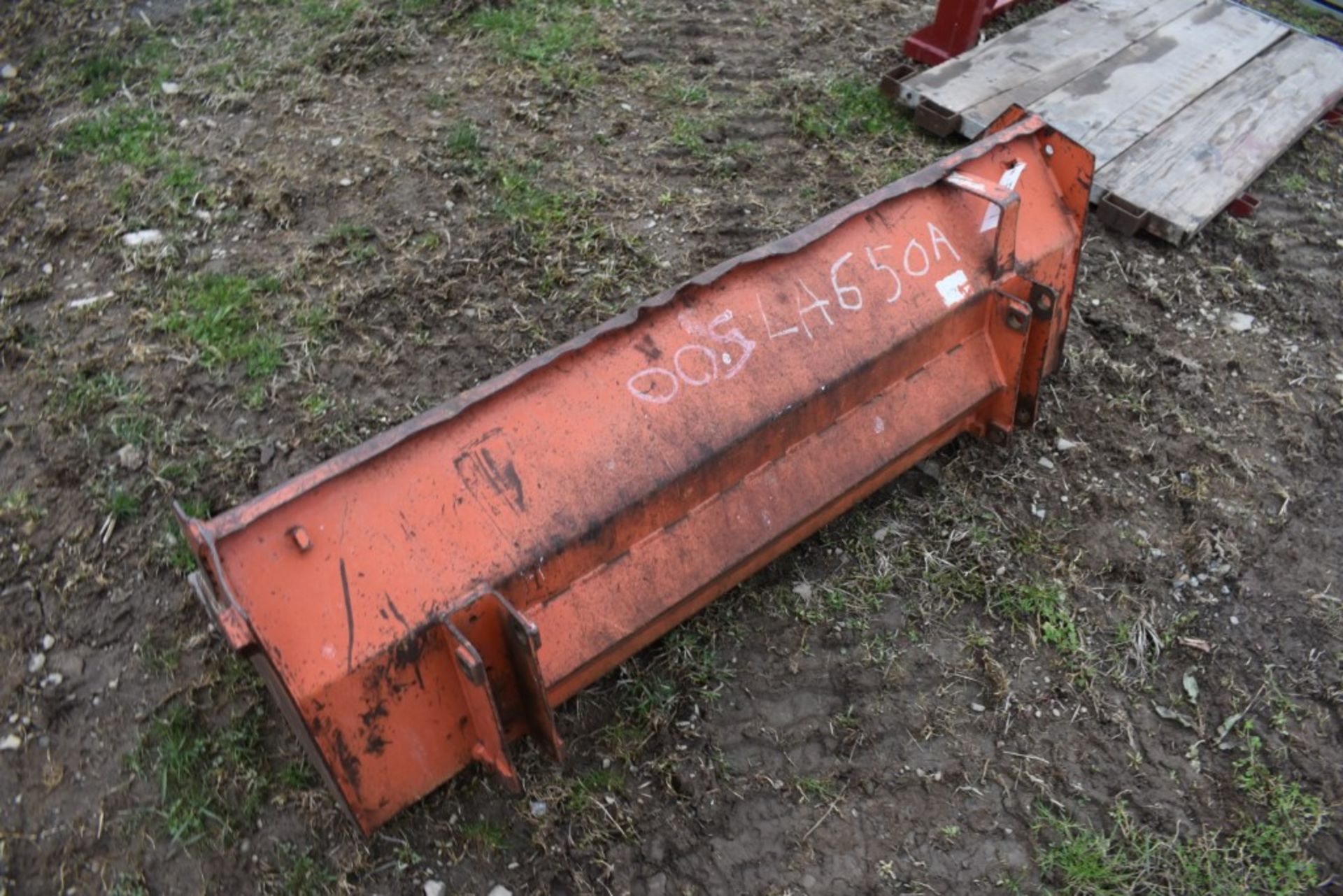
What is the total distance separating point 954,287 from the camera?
3207 millimetres

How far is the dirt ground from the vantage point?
9.05 feet

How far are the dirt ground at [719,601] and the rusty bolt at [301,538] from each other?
89 cm

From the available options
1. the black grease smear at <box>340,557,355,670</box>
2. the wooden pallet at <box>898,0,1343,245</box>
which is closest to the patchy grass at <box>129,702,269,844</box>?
the black grease smear at <box>340,557,355,670</box>

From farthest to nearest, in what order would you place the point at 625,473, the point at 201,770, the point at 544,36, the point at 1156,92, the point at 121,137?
the point at 544,36, the point at 1156,92, the point at 121,137, the point at 201,770, the point at 625,473

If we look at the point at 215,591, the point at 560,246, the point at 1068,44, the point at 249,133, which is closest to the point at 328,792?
the point at 215,591

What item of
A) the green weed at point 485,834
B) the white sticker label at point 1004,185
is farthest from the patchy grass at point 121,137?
the white sticker label at point 1004,185

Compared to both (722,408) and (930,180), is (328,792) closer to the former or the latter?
Answer: (722,408)

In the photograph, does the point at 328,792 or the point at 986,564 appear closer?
the point at 328,792

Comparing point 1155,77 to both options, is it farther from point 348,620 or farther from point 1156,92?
point 348,620

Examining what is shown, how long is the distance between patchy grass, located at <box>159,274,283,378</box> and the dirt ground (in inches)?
0.8

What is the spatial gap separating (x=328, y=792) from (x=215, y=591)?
781 mm

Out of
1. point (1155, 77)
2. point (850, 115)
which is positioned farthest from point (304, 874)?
point (1155, 77)

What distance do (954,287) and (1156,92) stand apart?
110 inches

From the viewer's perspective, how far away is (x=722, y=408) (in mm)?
2809
